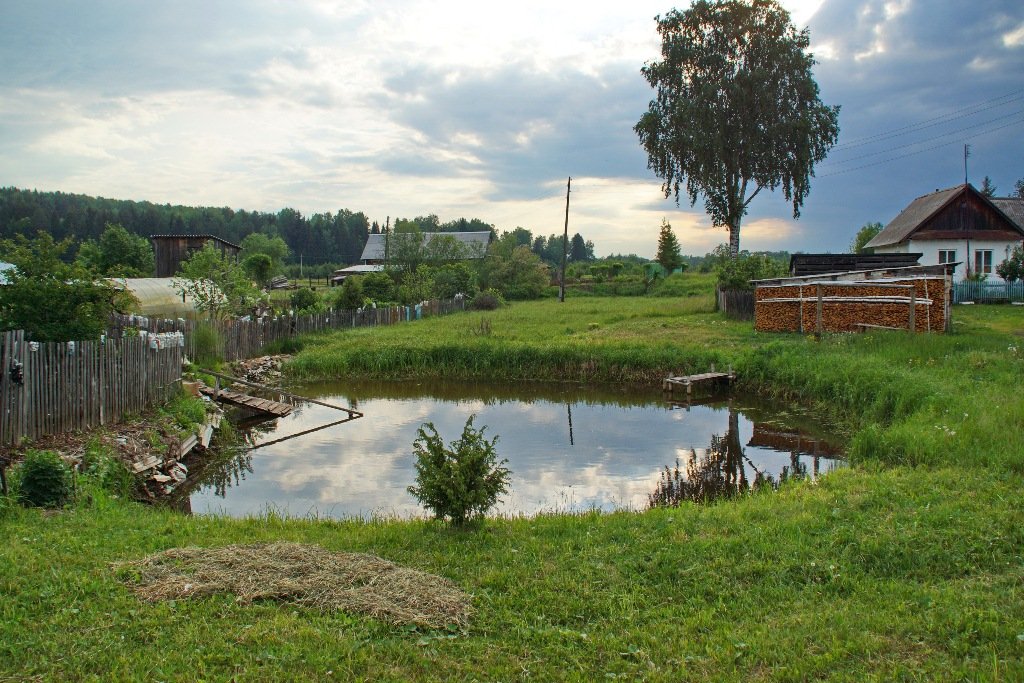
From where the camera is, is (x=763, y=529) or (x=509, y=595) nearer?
(x=509, y=595)

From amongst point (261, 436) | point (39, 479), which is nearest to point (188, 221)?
point (261, 436)

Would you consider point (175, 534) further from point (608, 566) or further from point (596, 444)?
point (596, 444)

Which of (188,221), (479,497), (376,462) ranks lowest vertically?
(376,462)

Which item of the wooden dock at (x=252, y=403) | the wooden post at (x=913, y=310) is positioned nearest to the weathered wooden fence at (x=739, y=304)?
the wooden post at (x=913, y=310)

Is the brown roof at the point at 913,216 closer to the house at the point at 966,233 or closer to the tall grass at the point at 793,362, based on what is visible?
the house at the point at 966,233

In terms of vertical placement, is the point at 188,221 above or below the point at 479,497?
above

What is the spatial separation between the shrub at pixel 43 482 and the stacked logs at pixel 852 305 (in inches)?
813

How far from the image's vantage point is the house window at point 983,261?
38312 mm

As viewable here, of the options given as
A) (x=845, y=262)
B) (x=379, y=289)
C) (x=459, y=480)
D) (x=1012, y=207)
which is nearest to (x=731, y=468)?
(x=459, y=480)

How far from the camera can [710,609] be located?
542cm

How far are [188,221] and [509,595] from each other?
340 feet

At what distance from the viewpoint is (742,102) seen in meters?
33.4

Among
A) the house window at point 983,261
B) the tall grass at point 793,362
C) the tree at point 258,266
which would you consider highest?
the tree at point 258,266

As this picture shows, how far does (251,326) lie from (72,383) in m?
14.1
